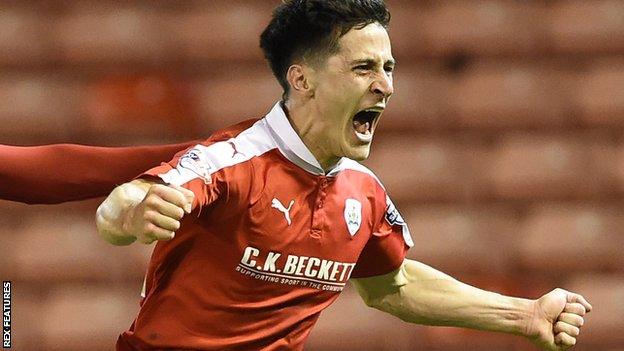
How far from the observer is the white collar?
1.90 metres

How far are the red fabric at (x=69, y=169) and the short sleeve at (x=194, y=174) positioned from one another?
0.25 metres

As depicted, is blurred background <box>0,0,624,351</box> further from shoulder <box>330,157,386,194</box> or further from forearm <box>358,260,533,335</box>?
shoulder <box>330,157,386,194</box>

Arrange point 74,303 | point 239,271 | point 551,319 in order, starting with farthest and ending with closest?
point 74,303
point 551,319
point 239,271

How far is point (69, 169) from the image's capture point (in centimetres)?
202

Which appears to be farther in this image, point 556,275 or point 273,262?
point 556,275

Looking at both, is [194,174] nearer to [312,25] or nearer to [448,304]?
[312,25]

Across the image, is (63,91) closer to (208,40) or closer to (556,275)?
(208,40)

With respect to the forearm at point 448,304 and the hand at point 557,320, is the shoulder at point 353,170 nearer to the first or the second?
the forearm at point 448,304

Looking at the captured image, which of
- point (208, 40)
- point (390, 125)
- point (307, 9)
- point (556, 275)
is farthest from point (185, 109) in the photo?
point (307, 9)

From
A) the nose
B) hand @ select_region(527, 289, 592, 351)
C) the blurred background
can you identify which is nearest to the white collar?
the nose

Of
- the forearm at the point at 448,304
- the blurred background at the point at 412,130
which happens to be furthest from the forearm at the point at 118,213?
the blurred background at the point at 412,130

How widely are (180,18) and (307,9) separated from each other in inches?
50.8

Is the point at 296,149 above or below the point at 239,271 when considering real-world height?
above

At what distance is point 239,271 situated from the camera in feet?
6.10
